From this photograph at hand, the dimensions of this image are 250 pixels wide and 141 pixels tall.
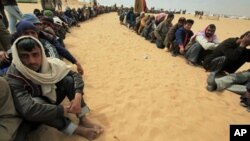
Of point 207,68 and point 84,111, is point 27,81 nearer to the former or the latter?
point 84,111

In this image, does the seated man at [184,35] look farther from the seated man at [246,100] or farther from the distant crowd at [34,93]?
the distant crowd at [34,93]

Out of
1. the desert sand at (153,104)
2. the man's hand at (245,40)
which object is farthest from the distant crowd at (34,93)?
the man's hand at (245,40)

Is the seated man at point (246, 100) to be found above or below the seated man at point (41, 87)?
below

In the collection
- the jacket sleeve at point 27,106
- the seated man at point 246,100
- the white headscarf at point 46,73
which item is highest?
the white headscarf at point 46,73

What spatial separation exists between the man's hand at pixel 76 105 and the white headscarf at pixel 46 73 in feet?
0.74

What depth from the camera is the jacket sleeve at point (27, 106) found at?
2.00 metres

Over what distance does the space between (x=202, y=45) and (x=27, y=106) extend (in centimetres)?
484

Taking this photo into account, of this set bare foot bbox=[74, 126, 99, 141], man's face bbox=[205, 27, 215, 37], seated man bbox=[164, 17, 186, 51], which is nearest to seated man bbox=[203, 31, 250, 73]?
man's face bbox=[205, 27, 215, 37]

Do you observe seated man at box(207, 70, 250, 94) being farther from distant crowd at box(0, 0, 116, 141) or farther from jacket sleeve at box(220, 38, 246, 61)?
distant crowd at box(0, 0, 116, 141)

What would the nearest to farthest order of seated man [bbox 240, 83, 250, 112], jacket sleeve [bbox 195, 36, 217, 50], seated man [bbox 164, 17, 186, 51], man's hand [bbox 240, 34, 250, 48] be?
1. seated man [bbox 240, 83, 250, 112]
2. man's hand [bbox 240, 34, 250, 48]
3. jacket sleeve [bbox 195, 36, 217, 50]
4. seated man [bbox 164, 17, 186, 51]

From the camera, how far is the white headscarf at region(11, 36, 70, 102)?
209cm

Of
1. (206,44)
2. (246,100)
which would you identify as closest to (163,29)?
(206,44)

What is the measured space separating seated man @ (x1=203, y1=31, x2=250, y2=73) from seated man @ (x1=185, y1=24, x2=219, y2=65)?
32.4 inches

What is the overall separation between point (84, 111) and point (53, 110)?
609mm
